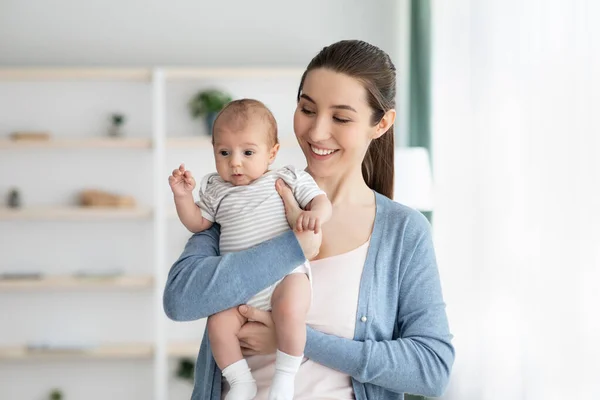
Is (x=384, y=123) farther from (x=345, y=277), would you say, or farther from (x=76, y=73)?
(x=76, y=73)

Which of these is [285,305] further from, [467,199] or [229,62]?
[229,62]

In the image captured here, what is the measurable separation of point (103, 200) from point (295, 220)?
3.76m

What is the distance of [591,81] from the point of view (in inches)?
85.3

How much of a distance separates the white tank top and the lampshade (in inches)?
71.6

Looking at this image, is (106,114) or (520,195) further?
(106,114)

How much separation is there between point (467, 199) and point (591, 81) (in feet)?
3.76

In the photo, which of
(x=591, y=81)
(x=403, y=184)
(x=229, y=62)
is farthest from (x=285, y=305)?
(x=229, y=62)

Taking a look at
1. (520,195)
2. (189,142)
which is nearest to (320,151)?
(520,195)

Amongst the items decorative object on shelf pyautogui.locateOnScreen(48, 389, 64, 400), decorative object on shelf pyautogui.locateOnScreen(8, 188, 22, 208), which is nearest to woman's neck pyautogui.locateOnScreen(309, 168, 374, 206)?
decorative object on shelf pyautogui.locateOnScreen(8, 188, 22, 208)

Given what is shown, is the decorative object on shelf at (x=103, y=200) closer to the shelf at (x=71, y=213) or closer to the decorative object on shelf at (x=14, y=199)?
the shelf at (x=71, y=213)

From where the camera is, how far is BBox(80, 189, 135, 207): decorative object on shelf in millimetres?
5207

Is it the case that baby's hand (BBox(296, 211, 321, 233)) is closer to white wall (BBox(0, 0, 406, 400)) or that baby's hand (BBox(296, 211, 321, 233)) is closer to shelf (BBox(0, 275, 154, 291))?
shelf (BBox(0, 275, 154, 291))

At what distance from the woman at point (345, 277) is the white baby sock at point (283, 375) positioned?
0.20ft

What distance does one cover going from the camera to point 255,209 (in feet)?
5.51
